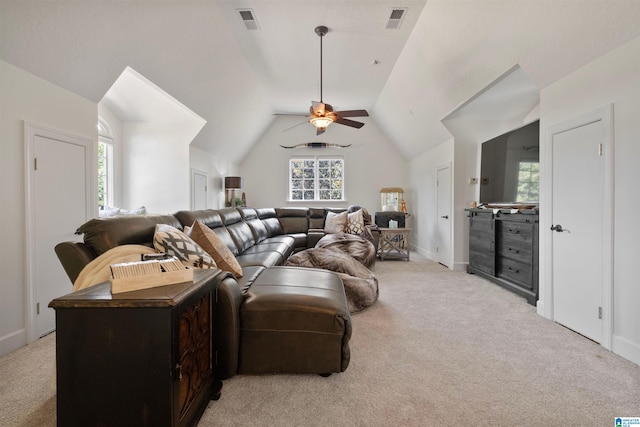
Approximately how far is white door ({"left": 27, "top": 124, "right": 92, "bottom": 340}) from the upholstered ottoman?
1878mm

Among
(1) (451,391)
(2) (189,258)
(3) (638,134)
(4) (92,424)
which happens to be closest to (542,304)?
(3) (638,134)

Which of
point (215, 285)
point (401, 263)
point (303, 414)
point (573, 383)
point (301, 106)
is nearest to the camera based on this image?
point (303, 414)

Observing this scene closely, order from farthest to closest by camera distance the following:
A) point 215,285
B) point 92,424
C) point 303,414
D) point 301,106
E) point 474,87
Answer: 1. point 301,106
2. point 474,87
3. point 215,285
4. point 303,414
5. point 92,424

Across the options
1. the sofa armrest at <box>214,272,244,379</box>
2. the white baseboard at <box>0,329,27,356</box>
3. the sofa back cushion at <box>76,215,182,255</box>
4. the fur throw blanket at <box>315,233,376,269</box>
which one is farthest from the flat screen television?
the white baseboard at <box>0,329,27,356</box>

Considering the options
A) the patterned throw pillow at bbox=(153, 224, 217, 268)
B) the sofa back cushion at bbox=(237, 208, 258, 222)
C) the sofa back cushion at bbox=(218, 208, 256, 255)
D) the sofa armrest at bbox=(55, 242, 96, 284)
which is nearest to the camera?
the sofa armrest at bbox=(55, 242, 96, 284)

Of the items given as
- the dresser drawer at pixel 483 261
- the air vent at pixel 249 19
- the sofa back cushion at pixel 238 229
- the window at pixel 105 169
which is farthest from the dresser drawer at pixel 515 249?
the window at pixel 105 169

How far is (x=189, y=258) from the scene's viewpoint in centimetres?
175

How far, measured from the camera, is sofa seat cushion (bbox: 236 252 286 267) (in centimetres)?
277

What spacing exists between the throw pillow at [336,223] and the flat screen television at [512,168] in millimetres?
2295

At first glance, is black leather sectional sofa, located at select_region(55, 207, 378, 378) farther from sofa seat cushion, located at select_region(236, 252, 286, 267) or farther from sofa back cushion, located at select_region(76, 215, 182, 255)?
sofa seat cushion, located at select_region(236, 252, 286, 267)

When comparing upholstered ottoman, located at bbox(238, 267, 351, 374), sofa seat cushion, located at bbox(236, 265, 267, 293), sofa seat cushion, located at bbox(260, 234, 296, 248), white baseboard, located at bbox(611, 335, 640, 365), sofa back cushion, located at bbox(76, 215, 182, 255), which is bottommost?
white baseboard, located at bbox(611, 335, 640, 365)

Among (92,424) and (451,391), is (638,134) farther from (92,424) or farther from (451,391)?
(92,424)

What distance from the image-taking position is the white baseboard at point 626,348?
1.90m

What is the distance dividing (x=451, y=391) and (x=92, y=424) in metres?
1.68
